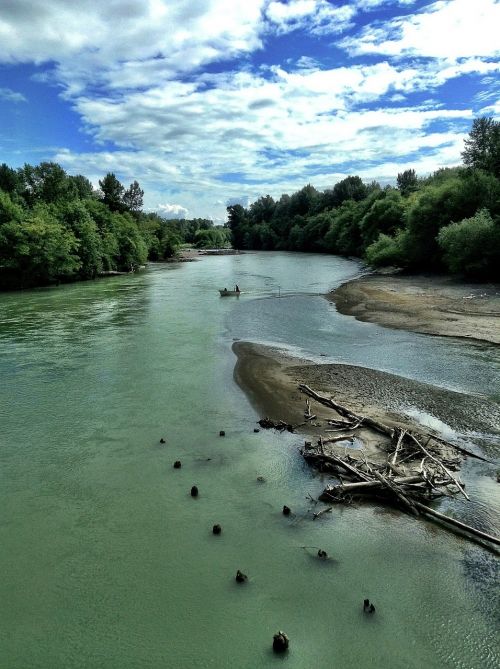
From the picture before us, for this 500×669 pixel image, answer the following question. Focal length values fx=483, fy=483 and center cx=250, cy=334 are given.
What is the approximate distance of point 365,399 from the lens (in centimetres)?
1888

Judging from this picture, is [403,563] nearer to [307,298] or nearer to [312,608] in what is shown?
[312,608]

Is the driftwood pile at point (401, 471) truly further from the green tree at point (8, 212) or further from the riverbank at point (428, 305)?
the green tree at point (8, 212)

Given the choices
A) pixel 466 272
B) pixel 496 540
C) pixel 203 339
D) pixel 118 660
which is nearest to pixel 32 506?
pixel 118 660

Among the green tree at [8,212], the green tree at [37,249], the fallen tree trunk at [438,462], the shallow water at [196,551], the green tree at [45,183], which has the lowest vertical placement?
the shallow water at [196,551]

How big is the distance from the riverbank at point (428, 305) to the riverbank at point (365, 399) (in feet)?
34.8

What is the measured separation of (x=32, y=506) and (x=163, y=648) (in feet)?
20.2

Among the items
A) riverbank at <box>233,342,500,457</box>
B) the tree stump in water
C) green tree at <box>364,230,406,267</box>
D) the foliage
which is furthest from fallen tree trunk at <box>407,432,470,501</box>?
green tree at <box>364,230,406,267</box>

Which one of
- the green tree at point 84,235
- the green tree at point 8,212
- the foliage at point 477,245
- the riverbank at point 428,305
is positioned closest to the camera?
the riverbank at point 428,305

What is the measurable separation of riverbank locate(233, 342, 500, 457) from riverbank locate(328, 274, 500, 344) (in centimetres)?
1061

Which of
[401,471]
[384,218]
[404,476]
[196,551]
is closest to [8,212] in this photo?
[196,551]

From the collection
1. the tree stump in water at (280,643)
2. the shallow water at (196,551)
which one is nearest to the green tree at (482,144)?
the shallow water at (196,551)

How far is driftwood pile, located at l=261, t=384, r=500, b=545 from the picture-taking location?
11.8m

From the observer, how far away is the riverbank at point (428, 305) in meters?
31.9

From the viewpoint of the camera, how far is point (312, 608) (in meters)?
9.08
